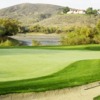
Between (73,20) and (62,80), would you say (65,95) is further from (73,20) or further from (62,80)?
(73,20)

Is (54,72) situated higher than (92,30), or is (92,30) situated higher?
(54,72)

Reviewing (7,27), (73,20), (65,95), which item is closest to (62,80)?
(65,95)

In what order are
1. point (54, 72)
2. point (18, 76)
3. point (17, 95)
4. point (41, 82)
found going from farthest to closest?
point (54, 72), point (18, 76), point (41, 82), point (17, 95)

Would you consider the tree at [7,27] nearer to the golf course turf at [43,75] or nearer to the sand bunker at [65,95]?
the golf course turf at [43,75]

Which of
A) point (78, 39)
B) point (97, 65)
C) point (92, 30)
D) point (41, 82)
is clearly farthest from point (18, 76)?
point (92, 30)

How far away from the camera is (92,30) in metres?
68.2

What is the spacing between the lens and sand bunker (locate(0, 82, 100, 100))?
10.6 m

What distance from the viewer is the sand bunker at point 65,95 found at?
34.8 ft

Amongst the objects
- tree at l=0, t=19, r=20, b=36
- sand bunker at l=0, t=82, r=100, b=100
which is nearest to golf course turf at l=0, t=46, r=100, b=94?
sand bunker at l=0, t=82, r=100, b=100

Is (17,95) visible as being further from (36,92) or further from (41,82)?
(41,82)

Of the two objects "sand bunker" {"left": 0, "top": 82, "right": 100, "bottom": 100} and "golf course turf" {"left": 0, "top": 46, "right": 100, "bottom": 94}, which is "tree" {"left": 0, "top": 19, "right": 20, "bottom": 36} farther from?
"sand bunker" {"left": 0, "top": 82, "right": 100, "bottom": 100}

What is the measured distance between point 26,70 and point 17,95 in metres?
3.72

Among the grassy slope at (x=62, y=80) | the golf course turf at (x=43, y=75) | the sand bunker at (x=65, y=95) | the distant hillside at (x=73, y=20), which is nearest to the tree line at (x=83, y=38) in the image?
the golf course turf at (x=43, y=75)

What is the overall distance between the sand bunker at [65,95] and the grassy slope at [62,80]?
0.25 metres
